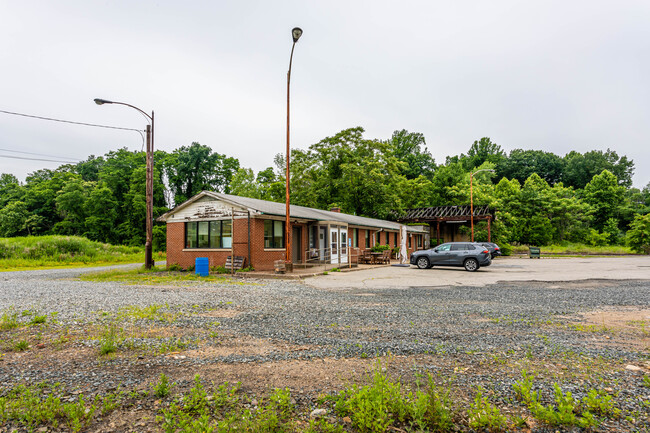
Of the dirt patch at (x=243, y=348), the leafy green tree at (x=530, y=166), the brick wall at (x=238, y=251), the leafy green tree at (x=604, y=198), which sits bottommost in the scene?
the dirt patch at (x=243, y=348)

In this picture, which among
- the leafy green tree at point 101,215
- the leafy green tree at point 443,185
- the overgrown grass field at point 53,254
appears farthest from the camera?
the leafy green tree at point 443,185

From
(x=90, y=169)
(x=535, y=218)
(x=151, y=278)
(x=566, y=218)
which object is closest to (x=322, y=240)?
(x=151, y=278)

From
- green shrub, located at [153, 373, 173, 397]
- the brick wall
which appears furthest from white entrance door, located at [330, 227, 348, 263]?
green shrub, located at [153, 373, 173, 397]

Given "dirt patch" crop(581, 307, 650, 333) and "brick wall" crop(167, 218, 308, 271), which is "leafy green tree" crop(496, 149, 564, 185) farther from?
"dirt patch" crop(581, 307, 650, 333)

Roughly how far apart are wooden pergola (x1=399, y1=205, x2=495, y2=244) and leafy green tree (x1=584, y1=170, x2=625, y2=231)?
2961cm

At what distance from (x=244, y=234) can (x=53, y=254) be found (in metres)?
16.1

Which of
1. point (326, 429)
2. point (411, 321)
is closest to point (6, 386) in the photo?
point (326, 429)

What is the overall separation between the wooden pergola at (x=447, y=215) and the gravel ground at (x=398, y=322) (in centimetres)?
2636

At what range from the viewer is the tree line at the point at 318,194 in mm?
40094

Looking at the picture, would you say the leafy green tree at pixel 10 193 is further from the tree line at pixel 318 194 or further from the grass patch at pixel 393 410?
the grass patch at pixel 393 410

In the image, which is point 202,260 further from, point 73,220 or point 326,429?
point 73,220

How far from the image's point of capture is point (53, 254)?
24875mm

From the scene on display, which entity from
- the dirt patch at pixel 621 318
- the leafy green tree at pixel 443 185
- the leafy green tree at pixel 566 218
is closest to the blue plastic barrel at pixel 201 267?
the dirt patch at pixel 621 318

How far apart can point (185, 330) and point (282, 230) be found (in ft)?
47.3
